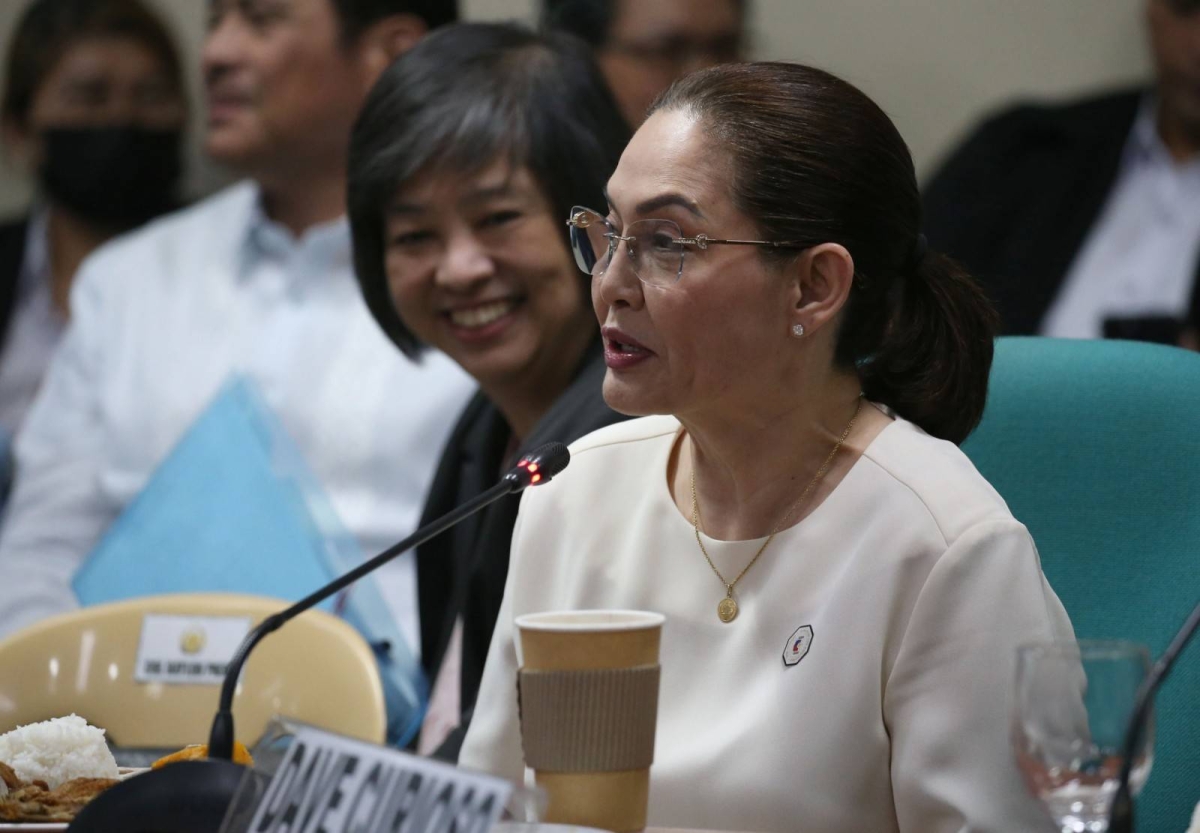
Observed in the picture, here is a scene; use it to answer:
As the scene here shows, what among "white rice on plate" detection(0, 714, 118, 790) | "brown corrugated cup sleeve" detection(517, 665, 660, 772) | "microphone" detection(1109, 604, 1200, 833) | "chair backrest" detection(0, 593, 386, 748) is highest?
"microphone" detection(1109, 604, 1200, 833)

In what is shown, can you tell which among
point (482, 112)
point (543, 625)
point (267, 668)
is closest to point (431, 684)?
point (267, 668)

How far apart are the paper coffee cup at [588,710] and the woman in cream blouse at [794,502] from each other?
0.30 m

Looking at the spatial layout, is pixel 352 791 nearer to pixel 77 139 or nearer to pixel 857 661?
pixel 857 661

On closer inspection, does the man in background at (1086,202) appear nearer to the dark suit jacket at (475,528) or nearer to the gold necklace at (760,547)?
the dark suit jacket at (475,528)

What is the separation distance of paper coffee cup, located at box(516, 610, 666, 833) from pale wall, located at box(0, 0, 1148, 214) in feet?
8.08

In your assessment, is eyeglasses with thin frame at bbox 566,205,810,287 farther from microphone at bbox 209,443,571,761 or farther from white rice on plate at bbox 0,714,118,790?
white rice on plate at bbox 0,714,118,790

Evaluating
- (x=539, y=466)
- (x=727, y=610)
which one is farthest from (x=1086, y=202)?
(x=539, y=466)

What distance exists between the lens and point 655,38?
3271 millimetres

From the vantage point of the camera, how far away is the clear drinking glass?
89 cm

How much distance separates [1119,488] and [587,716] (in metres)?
0.70

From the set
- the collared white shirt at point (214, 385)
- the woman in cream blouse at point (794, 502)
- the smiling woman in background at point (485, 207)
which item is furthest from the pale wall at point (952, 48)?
the woman in cream blouse at point (794, 502)

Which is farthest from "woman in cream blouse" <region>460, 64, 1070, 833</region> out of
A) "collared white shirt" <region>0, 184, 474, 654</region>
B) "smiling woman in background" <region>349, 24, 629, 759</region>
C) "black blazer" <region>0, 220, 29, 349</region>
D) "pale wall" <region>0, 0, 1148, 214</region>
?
"black blazer" <region>0, 220, 29, 349</region>

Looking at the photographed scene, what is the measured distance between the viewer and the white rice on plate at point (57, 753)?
115 centimetres

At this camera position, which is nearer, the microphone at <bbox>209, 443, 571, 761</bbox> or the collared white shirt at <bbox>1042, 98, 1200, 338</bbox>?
the microphone at <bbox>209, 443, 571, 761</bbox>
